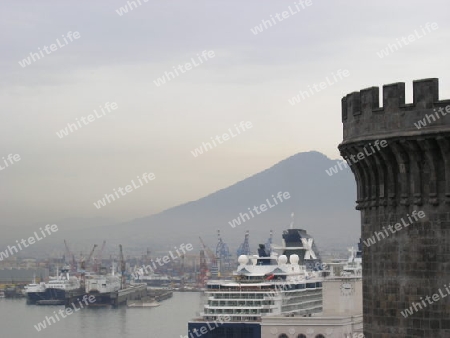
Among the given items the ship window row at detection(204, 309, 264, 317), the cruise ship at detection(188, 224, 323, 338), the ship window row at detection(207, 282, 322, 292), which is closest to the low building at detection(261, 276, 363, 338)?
the cruise ship at detection(188, 224, 323, 338)

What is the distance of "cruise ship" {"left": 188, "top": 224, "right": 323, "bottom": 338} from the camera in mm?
83688

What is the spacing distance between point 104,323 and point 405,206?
5852 inches

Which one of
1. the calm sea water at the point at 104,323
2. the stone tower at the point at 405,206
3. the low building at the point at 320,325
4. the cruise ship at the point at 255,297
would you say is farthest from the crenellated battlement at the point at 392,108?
the calm sea water at the point at 104,323

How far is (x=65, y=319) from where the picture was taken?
171000 mm

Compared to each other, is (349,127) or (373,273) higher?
(349,127)

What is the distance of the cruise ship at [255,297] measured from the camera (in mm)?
83688

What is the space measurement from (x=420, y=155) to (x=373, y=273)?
1665 millimetres

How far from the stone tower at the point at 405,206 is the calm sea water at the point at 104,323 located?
11836cm

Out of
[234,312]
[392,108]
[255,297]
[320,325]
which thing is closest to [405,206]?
[392,108]

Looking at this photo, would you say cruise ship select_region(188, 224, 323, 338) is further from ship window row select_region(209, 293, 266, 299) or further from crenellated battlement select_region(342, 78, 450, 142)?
crenellated battlement select_region(342, 78, 450, 142)

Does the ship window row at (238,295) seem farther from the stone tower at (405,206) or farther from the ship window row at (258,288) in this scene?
the stone tower at (405,206)

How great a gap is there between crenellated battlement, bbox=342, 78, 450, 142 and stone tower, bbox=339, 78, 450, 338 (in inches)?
0.4

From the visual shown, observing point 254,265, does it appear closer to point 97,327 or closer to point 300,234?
point 300,234

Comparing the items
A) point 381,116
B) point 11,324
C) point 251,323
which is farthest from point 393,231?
point 11,324
